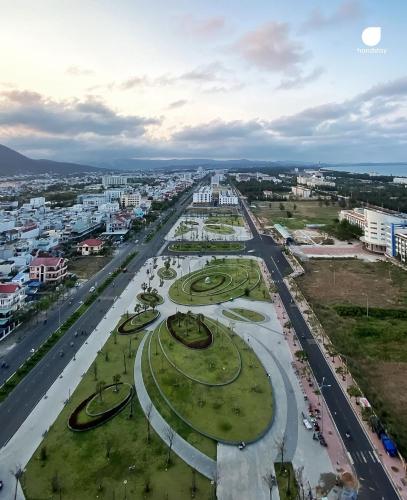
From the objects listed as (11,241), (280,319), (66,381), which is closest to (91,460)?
(66,381)

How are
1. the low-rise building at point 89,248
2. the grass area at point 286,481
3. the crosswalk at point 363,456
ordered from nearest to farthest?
the grass area at point 286,481, the crosswalk at point 363,456, the low-rise building at point 89,248

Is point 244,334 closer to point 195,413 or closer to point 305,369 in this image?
point 305,369

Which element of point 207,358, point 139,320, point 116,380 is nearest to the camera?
point 116,380

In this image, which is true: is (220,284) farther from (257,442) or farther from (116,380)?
(257,442)

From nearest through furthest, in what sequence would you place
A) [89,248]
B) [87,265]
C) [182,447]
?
1. [182,447]
2. [87,265]
3. [89,248]

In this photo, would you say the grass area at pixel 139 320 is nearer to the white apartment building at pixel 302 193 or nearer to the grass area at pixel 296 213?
the grass area at pixel 296 213

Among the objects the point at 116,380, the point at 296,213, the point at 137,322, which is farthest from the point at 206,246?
the point at 296,213

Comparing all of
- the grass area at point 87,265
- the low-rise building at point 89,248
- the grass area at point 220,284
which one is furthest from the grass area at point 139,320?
the low-rise building at point 89,248
